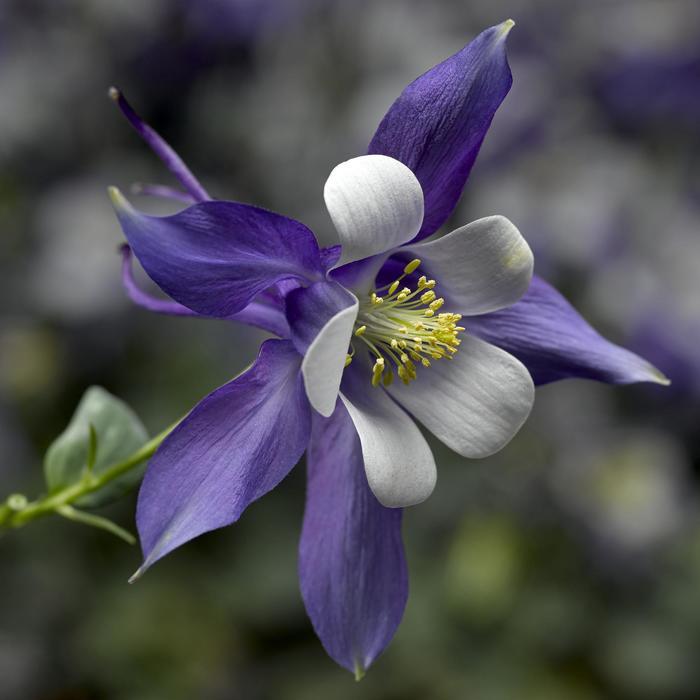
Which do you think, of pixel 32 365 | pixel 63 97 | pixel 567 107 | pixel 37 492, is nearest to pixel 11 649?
pixel 37 492

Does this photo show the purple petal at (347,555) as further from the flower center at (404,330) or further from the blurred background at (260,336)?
the blurred background at (260,336)

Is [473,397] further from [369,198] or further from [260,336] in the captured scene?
[260,336]

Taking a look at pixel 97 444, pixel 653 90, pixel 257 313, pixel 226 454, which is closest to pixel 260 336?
pixel 653 90

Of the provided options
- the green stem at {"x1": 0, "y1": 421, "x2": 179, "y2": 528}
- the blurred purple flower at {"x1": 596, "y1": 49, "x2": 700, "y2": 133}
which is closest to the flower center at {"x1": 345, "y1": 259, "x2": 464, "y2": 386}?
the green stem at {"x1": 0, "y1": 421, "x2": 179, "y2": 528}

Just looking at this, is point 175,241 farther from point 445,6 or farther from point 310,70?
point 445,6

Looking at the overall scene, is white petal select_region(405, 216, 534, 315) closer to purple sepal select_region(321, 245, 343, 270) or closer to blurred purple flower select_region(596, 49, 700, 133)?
purple sepal select_region(321, 245, 343, 270)

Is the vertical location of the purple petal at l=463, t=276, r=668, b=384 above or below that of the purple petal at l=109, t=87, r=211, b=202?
below

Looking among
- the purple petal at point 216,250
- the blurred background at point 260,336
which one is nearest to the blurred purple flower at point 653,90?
the blurred background at point 260,336

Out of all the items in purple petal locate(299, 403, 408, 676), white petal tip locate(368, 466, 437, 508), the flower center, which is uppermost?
the flower center
